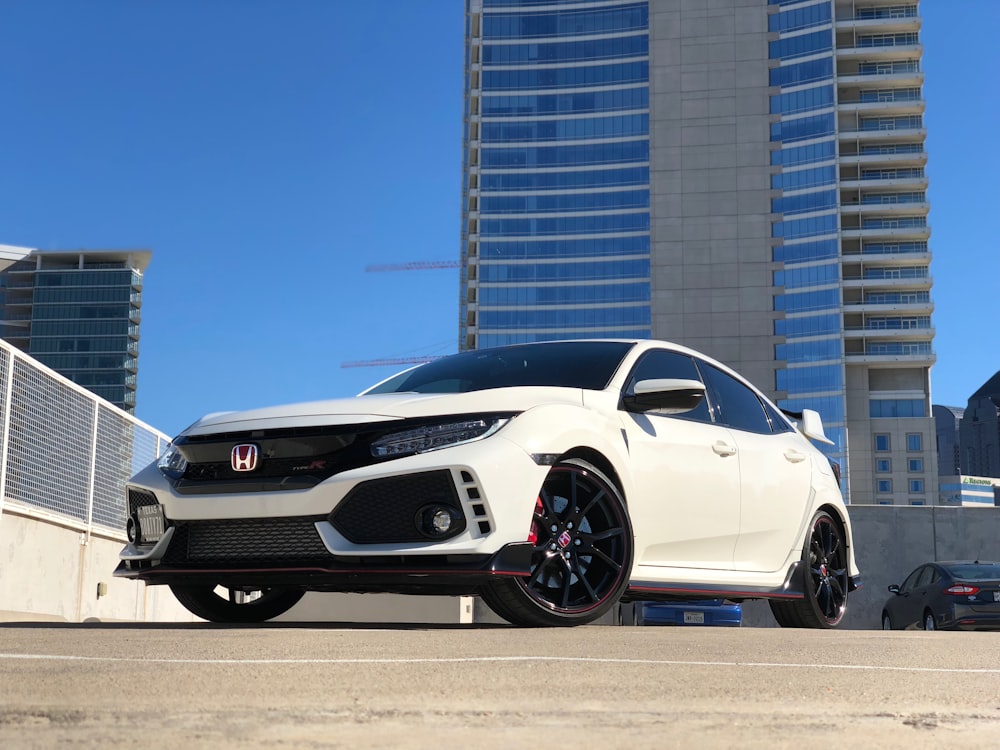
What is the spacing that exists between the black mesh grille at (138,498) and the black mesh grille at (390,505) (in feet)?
3.37

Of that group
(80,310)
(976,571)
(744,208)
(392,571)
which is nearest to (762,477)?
(392,571)

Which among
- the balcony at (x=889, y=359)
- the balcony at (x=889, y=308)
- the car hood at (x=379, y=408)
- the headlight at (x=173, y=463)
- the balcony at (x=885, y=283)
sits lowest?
the headlight at (x=173, y=463)

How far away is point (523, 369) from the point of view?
252 inches

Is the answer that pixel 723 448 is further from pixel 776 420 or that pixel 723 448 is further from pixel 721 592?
pixel 776 420

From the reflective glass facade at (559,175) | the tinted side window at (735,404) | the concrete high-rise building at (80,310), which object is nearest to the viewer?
the tinted side window at (735,404)

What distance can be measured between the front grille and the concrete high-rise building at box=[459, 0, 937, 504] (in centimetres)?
9509

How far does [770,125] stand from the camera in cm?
10300

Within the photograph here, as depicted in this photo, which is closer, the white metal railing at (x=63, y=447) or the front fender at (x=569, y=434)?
the front fender at (x=569, y=434)

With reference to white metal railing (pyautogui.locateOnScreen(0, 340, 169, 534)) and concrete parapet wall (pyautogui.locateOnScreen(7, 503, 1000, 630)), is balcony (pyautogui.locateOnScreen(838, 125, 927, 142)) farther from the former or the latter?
white metal railing (pyautogui.locateOnScreen(0, 340, 169, 534))

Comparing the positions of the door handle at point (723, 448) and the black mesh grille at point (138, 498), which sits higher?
the door handle at point (723, 448)

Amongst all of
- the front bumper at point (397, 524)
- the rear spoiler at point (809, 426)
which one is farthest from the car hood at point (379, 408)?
the rear spoiler at point (809, 426)

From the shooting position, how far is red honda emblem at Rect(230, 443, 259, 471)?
→ 17.7ft

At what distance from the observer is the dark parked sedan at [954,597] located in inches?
573

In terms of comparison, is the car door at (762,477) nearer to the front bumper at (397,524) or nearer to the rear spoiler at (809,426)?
the rear spoiler at (809,426)
